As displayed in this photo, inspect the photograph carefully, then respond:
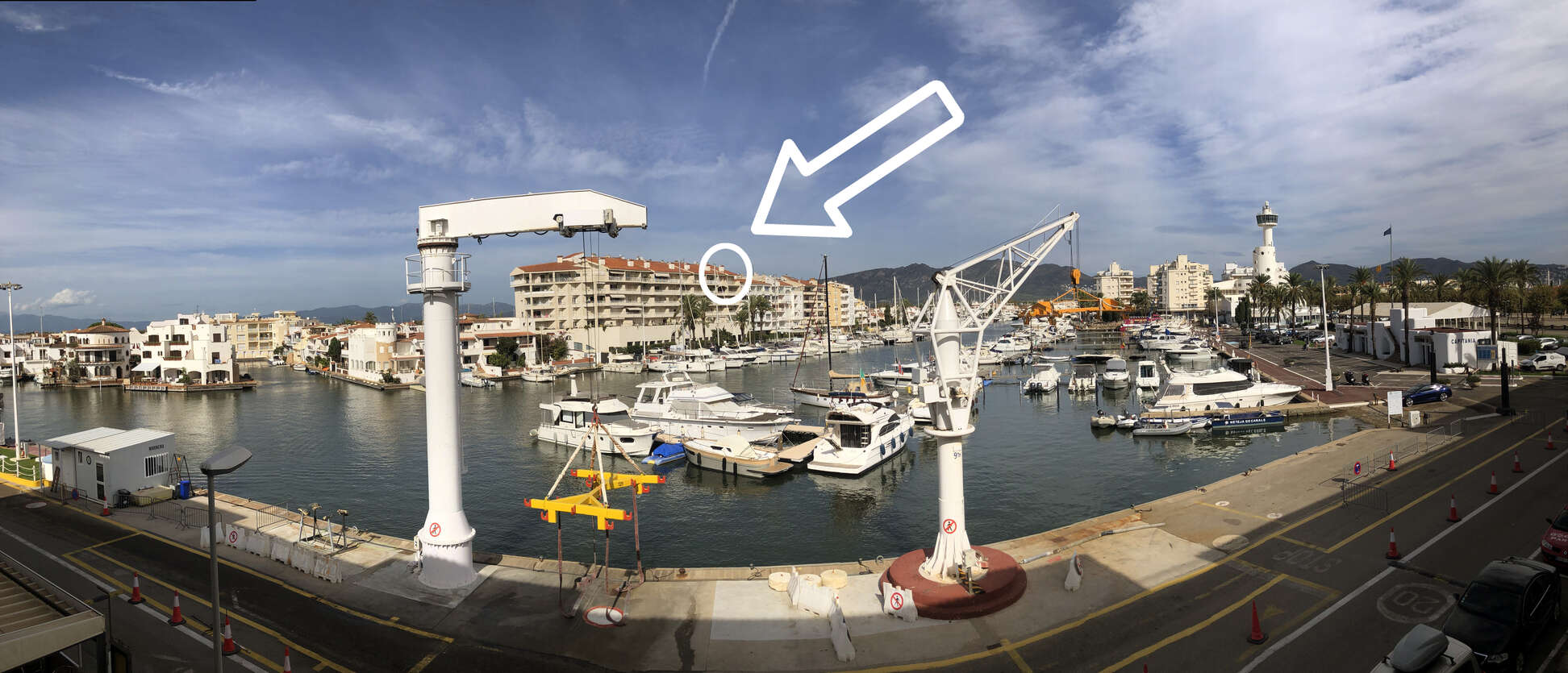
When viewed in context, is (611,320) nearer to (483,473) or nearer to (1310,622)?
(483,473)

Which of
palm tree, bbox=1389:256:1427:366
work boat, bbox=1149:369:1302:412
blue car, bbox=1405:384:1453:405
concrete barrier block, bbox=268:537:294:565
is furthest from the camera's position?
palm tree, bbox=1389:256:1427:366

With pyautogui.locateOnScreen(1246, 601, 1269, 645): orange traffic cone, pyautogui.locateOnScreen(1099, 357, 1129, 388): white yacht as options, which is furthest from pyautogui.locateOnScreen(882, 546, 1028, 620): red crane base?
pyautogui.locateOnScreen(1099, 357, 1129, 388): white yacht

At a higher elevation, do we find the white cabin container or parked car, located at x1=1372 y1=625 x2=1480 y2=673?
the white cabin container

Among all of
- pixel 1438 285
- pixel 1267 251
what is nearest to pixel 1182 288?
pixel 1267 251

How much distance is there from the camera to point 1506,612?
29.2ft

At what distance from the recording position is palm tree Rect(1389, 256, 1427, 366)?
4538 centimetres

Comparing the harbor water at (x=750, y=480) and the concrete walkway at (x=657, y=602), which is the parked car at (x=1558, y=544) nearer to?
the concrete walkway at (x=657, y=602)

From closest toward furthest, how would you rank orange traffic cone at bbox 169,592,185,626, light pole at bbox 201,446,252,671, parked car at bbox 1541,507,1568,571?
light pole at bbox 201,446,252,671 → orange traffic cone at bbox 169,592,185,626 → parked car at bbox 1541,507,1568,571

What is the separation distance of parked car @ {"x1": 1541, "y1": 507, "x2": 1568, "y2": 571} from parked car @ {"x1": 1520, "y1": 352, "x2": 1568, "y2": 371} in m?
37.4

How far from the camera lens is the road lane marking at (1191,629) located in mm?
9172

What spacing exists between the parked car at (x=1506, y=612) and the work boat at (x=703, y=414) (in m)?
25.1

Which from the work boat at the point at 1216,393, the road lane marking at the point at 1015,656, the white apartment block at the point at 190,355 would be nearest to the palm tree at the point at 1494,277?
the work boat at the point at 1216,393

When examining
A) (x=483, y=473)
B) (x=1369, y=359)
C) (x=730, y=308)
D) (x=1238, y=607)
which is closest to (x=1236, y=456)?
(x=1238, y=607)

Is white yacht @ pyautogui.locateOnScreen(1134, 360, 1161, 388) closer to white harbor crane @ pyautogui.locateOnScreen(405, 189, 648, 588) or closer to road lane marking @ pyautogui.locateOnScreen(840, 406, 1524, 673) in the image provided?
road lane marking @ pyautogui.locateOnScreen(840, 406, 1524, 673)
